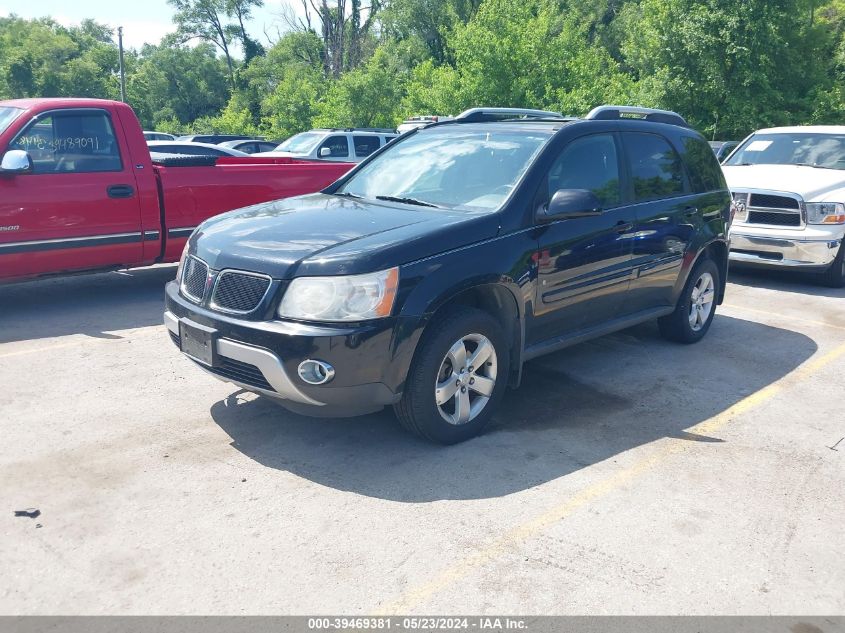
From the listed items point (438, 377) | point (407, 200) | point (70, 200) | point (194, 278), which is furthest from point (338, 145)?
point (438, 377)

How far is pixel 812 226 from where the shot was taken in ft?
30.3

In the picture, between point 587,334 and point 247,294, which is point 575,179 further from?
point 247,294

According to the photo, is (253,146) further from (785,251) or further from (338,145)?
(785,251)

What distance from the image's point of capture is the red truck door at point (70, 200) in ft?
23.0

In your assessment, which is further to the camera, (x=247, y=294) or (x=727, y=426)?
(x=727, y=426)

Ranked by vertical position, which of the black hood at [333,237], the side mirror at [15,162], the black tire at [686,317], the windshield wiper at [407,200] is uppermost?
the side mirror at [15,162]

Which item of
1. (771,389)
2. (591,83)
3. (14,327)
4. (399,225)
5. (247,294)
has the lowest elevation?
(771,389)

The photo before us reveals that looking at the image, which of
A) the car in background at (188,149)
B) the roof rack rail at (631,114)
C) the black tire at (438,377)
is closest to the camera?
the black tire at (438,377)

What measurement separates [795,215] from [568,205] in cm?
583

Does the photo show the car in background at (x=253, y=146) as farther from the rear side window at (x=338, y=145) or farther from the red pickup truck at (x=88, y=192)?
the red pickup truck at (x=88, y=192)

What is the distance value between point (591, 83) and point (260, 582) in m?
22.4

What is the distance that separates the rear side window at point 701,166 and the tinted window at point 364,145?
1066cm

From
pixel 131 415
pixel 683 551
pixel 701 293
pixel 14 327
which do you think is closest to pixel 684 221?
pixel 701 293

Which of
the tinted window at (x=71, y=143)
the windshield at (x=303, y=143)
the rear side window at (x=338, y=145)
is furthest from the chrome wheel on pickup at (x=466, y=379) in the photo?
the rear side window at (x=338, y=145)
